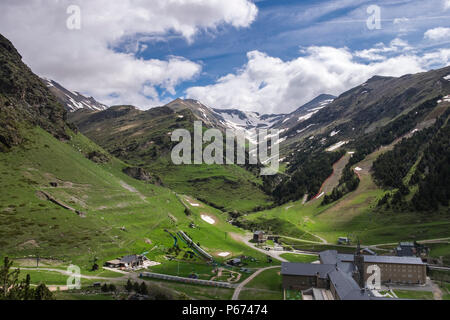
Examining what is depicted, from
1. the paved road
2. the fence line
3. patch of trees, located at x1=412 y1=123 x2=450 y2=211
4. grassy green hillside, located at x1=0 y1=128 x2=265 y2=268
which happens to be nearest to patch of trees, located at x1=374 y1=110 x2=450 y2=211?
patch of trees, located at x1=412 y1=123 x2=450 y2=211

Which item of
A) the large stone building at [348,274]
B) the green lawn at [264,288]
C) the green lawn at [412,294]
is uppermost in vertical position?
the large stone building at [348,274]

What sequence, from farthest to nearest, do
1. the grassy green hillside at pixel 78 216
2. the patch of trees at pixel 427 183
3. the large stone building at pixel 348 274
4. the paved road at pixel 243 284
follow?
the patch of trees at pixel 427 183 < the grassy green hillside at pixel 78 216 < the paved road at pixel 243 284 < the large stone building at pixel 348 274

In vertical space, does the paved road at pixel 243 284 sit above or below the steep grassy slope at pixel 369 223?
below

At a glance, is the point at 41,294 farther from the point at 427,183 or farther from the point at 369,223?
the point at 427,183

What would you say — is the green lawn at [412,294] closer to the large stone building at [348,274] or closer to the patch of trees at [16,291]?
the large stone building at [348,274]

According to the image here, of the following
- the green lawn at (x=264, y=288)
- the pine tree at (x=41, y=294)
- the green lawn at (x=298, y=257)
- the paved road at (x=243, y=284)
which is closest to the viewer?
the pine tree at (x=41, y=294)

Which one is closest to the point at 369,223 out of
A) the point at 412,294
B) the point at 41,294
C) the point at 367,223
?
the point at 367,223

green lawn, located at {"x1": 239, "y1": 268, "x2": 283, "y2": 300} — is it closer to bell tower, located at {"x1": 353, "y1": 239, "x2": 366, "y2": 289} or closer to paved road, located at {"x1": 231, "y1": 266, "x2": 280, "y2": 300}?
paved road, located at {"x1": 231, "y1": 266, "x2": 280, "y2": 300}

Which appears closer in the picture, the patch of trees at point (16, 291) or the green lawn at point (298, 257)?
the patch of trees at point (16, 291)

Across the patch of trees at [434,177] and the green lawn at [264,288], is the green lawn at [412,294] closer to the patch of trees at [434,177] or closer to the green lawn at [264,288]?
the green lawn at [264,288]

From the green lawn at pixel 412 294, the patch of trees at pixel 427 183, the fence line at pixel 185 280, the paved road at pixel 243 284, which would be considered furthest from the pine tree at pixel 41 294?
the patch of trees at pixel 427 183
